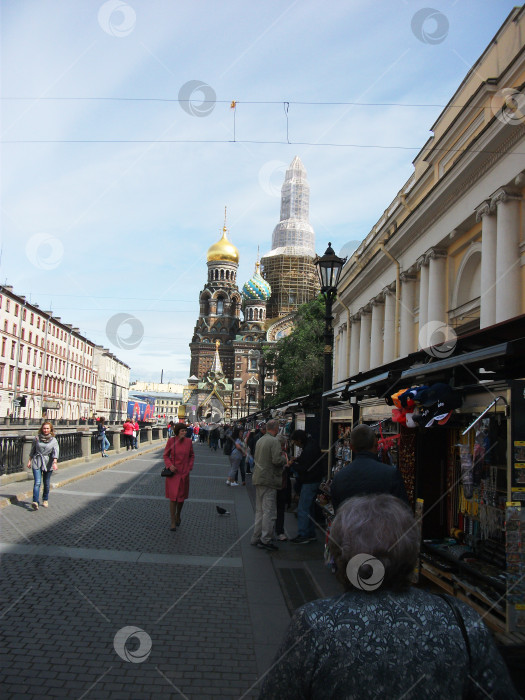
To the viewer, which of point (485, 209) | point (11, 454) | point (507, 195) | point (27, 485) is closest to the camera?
point (507, 195)

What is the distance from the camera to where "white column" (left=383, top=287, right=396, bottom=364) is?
22.2m

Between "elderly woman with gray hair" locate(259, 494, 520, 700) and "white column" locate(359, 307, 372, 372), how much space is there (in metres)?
25.2

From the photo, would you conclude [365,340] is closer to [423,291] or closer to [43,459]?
[423,291]

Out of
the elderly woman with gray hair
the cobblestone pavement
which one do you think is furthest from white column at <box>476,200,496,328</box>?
the elderly woman with gray hair

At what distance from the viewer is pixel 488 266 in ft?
45.0

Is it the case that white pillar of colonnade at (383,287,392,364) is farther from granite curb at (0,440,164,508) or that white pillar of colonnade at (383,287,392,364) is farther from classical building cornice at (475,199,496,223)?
→ granite curb at (0,440,164,508)

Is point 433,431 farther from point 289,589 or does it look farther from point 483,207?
point 483,207

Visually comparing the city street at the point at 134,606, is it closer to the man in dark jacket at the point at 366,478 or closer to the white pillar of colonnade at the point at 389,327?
the man in dark jacket at the point at 366,478

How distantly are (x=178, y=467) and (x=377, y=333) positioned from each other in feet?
53.5

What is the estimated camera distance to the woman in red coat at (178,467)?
33.4ft

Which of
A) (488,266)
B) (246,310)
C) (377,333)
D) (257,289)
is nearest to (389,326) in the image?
(377,333)

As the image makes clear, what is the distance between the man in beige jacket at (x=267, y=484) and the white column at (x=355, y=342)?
19.8 meters

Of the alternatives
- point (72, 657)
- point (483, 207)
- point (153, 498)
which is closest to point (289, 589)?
point (72, 657)

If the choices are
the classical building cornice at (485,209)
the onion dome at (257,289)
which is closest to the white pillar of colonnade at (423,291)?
the classical building cornice at (485,209)
